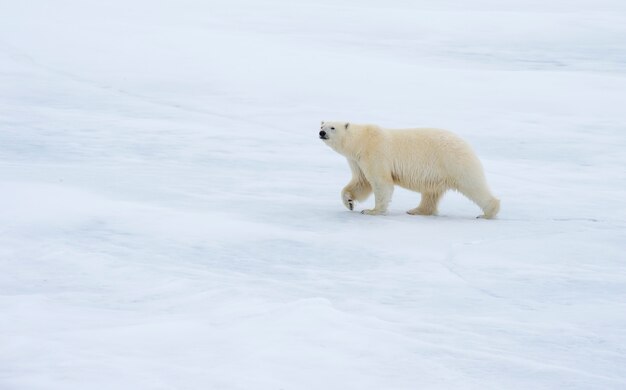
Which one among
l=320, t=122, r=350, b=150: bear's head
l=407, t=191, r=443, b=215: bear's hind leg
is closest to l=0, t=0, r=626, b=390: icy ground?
l=407, t=191, r=443, b=215: bear's hind leg

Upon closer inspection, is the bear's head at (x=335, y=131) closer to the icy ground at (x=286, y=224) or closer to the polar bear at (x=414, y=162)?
the polar bear at (x=414, y=162)

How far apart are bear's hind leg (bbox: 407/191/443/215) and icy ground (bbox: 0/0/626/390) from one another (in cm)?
9

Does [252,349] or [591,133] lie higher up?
[591,133]

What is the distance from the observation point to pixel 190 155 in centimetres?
784

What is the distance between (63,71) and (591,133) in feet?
19.3

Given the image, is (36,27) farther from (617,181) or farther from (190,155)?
(617,181)

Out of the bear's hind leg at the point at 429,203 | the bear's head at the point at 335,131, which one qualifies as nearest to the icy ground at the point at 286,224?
the bear's hind leg at the point at 429,203

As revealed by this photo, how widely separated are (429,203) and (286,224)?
3.39 feet

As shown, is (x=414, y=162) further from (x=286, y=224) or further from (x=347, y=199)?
(x=286, y=224)

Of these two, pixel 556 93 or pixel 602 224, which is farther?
pixel 556 93

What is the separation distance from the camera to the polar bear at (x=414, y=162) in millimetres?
6168

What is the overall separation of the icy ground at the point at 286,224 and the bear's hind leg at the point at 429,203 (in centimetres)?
9

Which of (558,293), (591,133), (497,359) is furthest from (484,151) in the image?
(497,359)

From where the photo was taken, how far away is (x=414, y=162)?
6.21 meters
